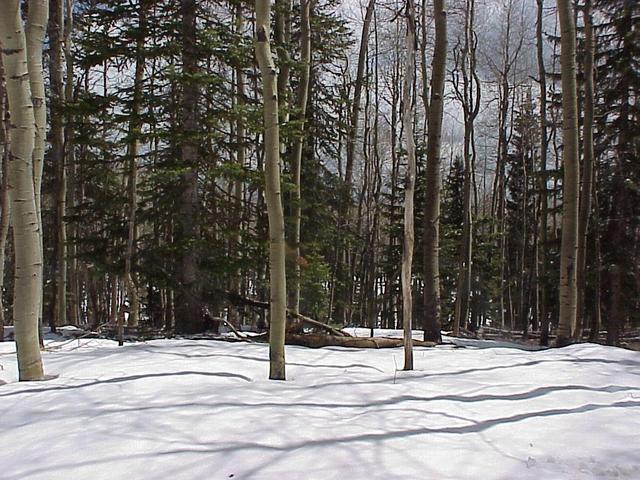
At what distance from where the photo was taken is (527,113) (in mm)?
25406

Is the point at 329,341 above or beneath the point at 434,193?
beneath

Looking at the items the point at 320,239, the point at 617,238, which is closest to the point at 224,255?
the point at 320,239

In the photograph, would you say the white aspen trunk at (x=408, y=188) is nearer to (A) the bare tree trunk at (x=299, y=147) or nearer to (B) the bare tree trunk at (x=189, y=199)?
(B) the bare tree trunk at (x=189, y=199)

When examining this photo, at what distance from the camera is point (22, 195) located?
15.3 ft

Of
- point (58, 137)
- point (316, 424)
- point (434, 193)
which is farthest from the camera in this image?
point (58, 137)

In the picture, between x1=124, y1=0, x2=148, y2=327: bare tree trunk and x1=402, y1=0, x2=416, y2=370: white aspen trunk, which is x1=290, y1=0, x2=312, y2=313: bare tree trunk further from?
x1=402, y1=0, x2=416, y2=370: white aspen trunk

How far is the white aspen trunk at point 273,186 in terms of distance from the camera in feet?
16.3

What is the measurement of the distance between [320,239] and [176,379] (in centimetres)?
1011

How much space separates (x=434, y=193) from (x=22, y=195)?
634 centimetres

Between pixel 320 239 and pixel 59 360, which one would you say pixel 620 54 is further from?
pixel 59 360

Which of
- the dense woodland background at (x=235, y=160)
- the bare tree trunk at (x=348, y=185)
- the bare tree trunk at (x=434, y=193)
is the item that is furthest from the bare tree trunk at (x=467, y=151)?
the bare tree trunk at (x=434, y=193)

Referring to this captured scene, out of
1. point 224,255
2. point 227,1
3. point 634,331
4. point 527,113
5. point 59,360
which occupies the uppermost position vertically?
point 527,113

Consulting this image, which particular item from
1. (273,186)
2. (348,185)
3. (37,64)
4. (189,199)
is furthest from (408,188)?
(348,185)

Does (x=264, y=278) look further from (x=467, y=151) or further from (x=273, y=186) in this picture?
(x=467, y=151)
